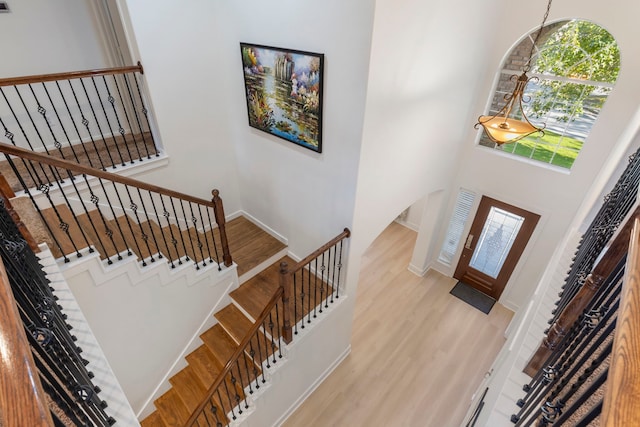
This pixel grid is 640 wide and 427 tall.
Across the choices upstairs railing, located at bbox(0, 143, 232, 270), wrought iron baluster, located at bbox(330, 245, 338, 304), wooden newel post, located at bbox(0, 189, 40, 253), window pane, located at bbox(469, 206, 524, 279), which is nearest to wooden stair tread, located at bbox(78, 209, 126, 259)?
upstairs railing, located at bbox(0, 143, 232, 270)

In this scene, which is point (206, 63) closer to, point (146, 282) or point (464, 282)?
point (146, 282)

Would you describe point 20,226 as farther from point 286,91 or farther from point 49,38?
point 49,38

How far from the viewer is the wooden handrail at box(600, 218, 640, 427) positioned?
2.12 feet

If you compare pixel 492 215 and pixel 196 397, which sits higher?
pixel 492 215

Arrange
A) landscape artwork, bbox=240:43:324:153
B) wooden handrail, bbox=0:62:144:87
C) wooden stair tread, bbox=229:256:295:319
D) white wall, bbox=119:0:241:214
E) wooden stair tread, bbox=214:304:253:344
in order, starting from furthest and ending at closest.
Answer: wooden stair tread, bbox=229:256:295:319 → wooden stair tread, bbox=214:304:253:344 → white wall, bbox=119:0:241:214 → landscape artwork, bbox=240:43:324:153 → wooden handrail, bbox=0:62:144:87

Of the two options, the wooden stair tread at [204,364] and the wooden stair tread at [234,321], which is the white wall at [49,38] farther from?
the wooden stair tread at [204,364]

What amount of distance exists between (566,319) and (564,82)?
3650 millimetres

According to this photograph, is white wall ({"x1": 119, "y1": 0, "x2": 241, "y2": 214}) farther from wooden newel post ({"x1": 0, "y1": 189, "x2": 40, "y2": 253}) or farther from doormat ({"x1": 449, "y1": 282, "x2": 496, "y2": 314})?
doormat ({"x1": 449, "y1": 282, "x2": 496, "y2": 314})

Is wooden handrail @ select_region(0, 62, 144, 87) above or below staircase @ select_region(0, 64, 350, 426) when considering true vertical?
above

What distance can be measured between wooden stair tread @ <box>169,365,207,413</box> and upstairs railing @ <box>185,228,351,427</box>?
0.27 m

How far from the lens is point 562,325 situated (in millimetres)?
1955

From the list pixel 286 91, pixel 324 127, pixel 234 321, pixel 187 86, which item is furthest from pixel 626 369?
pixel 187 86

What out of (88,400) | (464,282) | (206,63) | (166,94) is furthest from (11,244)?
(464,282)

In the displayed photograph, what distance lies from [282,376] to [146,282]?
1.82m
